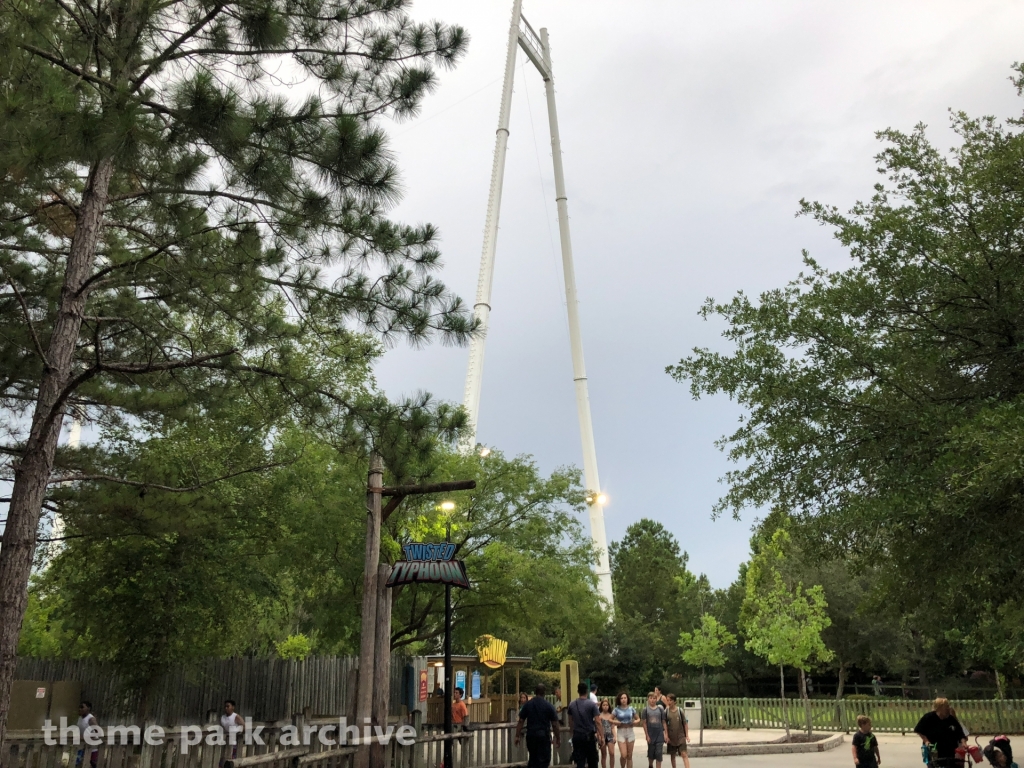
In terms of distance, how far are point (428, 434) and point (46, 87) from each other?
17.0 feet

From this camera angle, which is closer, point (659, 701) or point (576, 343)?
point (659, 701)

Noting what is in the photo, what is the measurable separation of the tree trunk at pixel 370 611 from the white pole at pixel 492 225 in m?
24.5

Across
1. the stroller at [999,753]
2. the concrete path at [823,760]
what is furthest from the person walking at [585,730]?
the concrete path at [823,760]

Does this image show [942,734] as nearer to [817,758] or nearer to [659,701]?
[659,701]

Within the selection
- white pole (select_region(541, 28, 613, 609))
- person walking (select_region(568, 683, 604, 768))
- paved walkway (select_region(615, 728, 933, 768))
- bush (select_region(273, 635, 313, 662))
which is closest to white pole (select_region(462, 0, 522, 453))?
white pole (select_region(541, 28, 613, 609))

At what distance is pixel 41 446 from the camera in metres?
8.27

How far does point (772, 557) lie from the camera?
39.8m

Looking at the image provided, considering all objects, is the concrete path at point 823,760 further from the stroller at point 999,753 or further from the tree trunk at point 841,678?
the tree trunk at point 841,678

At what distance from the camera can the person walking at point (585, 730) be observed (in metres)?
13.1

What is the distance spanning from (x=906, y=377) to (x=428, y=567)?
813 cm

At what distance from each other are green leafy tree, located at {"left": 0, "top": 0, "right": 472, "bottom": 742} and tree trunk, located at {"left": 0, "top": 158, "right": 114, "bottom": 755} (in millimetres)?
19

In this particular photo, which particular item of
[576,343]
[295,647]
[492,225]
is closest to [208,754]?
[295,647]

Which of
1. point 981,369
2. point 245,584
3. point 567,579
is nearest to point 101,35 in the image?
point 245,584

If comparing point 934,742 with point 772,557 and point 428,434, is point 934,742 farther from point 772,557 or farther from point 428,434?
point 772,557
